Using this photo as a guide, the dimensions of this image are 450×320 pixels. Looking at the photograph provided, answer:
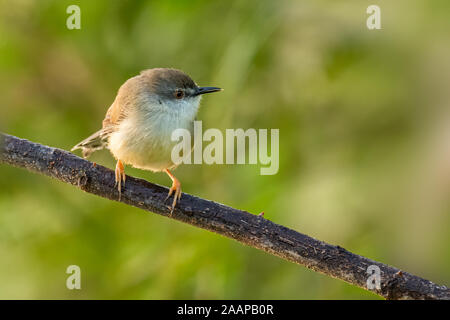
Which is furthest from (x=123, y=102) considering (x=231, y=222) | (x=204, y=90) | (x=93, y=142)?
(x=231, y=222)

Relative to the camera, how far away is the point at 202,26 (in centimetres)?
418

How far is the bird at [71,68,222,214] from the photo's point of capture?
3787 mm

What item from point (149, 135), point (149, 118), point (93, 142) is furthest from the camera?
point (93, 142)

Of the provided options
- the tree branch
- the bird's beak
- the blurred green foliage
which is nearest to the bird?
the bird's beak

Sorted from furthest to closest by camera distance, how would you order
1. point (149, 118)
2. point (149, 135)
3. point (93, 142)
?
point (93, 142)
point (149, 118)
point (149, 135)

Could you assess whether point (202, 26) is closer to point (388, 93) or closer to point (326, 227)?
point (388, 93)

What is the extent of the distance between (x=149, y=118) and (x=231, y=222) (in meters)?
1.14

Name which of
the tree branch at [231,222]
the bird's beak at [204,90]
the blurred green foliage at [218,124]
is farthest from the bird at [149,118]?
the tree branch at [231,222]

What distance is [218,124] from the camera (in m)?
4.11

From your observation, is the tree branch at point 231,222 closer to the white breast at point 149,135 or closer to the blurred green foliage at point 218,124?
the white breast at point 149,135

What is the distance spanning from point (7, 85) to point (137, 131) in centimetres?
100

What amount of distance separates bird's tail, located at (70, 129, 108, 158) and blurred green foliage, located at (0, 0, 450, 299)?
0.56 feet

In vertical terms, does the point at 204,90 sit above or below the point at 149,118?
above

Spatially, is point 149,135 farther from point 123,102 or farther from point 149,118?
point 123,102
